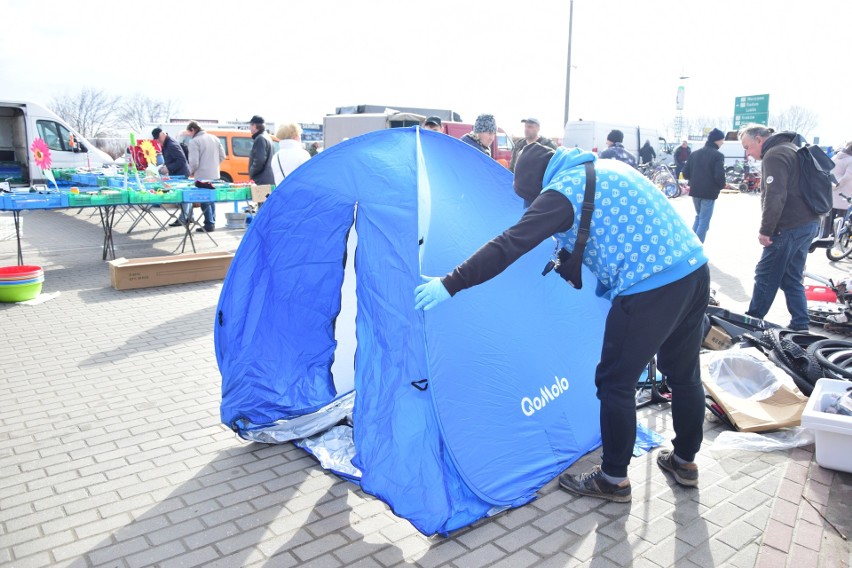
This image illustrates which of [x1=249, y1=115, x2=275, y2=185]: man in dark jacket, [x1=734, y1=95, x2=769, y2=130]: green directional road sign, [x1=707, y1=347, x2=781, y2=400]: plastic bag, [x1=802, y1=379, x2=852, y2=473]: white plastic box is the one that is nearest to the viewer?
[x1=802, y1=379, x2=852, y2=473]: white plastic box

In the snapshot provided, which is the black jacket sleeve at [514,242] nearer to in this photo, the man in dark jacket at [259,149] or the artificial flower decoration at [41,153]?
the artificial flower decoration at [41,153]

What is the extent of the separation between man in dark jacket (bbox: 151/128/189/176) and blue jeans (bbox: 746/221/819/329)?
999cm

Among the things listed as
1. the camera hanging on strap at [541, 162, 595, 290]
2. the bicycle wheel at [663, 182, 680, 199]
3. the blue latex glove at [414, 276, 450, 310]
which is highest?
the camera hanging on strap at [541, 162, 595, 290]

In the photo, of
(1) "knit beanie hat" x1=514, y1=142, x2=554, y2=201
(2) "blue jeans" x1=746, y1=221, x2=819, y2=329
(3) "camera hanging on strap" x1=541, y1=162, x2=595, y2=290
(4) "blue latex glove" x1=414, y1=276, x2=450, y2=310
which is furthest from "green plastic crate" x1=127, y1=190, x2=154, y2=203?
(2) "blue jeans" x1=746, y1=221, x2=819, y2=329

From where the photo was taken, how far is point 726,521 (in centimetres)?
289

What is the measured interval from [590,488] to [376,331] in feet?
4.23

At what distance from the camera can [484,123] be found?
7008 mm

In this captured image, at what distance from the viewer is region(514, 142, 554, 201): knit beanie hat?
2.88 m

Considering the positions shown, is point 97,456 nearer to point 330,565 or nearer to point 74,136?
point 330,565

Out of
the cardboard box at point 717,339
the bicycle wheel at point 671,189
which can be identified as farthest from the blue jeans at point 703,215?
the bicycle wheel at point 671,189

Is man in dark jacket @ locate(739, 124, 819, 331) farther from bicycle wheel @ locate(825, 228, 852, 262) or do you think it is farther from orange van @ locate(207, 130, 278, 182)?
orange van @ locate(207, 130, 278, 182)

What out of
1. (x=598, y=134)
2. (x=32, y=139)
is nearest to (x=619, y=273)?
(x=32, y=139)

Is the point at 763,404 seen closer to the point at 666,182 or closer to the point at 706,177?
the point at 706,177

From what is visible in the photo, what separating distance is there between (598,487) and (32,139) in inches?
616
